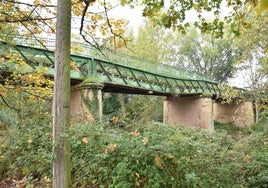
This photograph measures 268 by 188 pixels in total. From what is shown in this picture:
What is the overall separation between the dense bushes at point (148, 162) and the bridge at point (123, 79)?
1034 millimetres

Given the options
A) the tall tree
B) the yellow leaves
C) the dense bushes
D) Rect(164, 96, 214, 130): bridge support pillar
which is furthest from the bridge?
the tall tree

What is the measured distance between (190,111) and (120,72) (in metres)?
12.0

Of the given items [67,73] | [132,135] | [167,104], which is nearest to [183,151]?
[132,135]

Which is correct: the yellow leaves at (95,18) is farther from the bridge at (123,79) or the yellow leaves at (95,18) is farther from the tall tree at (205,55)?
the tall tree at (205,55)

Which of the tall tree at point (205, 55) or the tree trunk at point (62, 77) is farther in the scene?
the tall tree at point (205, 55)

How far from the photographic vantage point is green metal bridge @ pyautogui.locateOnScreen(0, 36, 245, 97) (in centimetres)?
1105

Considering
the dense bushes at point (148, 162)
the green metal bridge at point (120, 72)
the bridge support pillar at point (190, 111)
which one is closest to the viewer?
the dense bushes at point (148, 162)

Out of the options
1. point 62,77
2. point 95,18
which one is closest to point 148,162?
point 62,77

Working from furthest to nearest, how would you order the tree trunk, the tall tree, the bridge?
the tall tree
the bridge
the tree trunk

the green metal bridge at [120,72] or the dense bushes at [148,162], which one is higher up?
the green metal bridge at [120,72]

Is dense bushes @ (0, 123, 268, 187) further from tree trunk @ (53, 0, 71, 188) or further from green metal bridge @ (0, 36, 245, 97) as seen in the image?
green metal bridge @ (0, 36, 245, 97)

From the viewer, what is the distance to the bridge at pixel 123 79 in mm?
8412

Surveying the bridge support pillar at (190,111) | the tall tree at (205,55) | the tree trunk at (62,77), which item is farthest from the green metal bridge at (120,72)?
the tall tree at (205,55)

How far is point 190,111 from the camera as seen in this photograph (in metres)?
27.5
